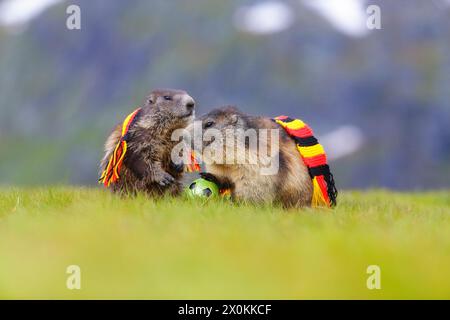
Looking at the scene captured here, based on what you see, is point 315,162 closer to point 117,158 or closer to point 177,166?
point 177,166

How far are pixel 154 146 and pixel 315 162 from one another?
2291mm

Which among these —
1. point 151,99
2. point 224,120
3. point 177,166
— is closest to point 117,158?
point 177,166

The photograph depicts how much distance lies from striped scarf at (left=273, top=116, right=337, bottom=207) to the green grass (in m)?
1.80

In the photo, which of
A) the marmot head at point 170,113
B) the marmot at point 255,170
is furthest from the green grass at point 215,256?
the marmot head at point 170,113

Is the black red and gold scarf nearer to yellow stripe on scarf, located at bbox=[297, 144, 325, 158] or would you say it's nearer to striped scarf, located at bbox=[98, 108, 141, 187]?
striped scarf, located at bbox=[98, 108, 141, 187]

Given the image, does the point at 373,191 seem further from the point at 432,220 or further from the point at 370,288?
the point at 370,288

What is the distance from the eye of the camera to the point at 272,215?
6.36m

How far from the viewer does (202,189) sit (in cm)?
781

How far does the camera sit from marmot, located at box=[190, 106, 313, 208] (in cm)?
754

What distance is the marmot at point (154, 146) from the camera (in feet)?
26.3

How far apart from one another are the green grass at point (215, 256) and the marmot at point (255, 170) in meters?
1.43

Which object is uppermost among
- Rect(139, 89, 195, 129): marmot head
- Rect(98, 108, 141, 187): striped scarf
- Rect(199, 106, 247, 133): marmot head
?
Rect(139, 89, 195, 129): marmot head

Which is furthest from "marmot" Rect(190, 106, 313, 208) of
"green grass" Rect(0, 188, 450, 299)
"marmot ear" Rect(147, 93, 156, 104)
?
"green grass" Rect(0, 188, 450, 299)
